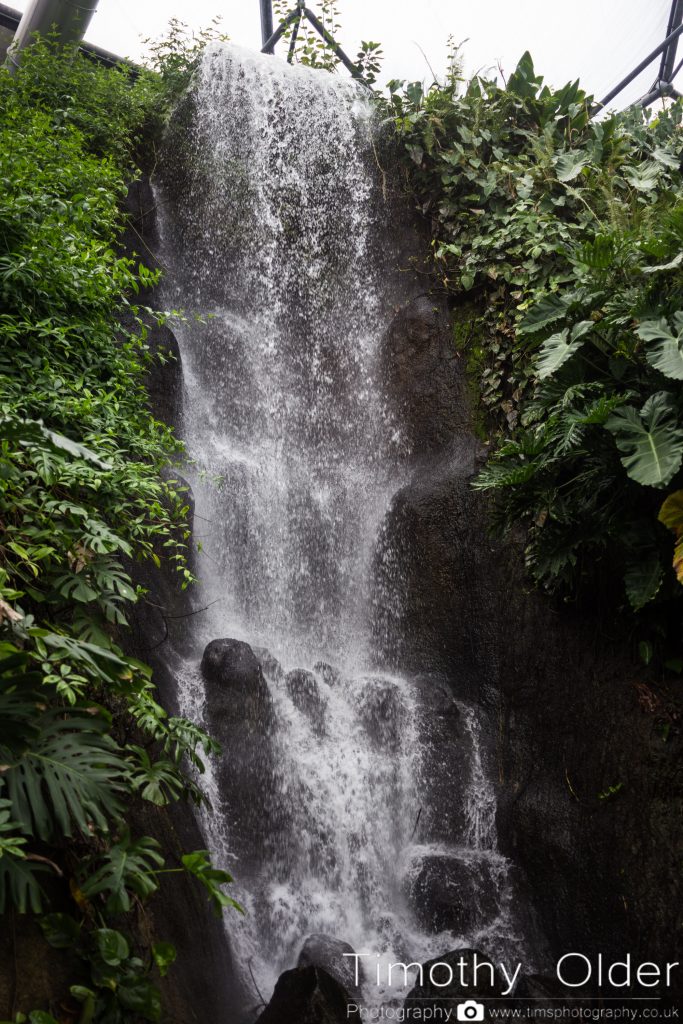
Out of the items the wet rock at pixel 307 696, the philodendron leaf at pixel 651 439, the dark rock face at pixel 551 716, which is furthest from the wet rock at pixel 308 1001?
the philodendron leaf at pixel 651 439

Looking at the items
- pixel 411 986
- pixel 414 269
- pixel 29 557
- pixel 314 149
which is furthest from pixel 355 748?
pixel 314 149

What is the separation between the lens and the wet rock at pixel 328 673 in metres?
5.77

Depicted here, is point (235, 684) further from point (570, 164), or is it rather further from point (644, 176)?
point (644, 176)

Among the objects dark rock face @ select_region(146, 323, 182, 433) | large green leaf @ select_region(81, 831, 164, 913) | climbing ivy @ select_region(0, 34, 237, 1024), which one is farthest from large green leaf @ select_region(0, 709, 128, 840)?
dark rock face @ select_region(146, 323, 182, 433)

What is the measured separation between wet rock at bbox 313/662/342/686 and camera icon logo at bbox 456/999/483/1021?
2432 millimetres

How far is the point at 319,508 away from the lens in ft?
22.3

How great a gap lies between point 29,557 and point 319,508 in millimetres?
3781

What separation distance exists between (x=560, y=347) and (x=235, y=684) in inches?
121

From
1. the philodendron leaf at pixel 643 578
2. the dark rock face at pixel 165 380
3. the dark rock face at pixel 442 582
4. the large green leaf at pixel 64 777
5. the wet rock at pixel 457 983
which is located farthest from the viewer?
the dark rock face at pixel 165 380

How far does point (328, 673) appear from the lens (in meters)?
5.82

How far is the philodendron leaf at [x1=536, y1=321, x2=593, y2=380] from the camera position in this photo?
4.27m

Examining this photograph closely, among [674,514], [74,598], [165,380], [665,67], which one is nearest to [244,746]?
[74,598]

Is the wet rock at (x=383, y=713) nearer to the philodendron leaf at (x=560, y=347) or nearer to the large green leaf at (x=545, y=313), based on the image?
the philodendron leaf at (x=560, y=347)

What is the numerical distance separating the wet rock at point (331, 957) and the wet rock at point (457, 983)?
35 cm
